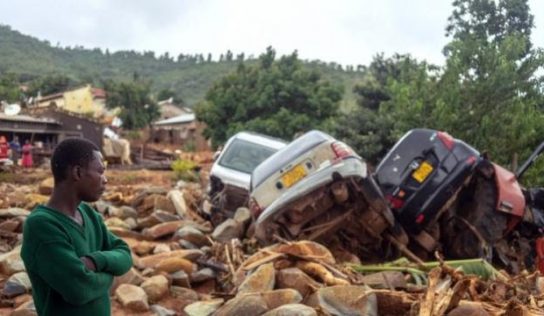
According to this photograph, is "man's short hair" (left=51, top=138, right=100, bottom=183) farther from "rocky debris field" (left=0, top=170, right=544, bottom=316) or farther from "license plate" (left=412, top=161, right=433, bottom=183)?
"license plate" (left=412, top=161, right=433, bottom=183)

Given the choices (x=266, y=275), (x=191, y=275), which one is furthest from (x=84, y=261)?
(x=191, y=275)

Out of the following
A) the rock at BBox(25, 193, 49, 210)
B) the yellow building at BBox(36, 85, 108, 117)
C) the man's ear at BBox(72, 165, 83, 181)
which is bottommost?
the yellow building at BBox(36, 85, 108, 117)

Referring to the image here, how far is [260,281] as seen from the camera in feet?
16.8

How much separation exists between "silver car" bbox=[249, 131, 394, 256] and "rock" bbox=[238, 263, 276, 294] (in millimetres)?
1413

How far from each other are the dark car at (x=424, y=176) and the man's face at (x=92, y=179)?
5019 mm

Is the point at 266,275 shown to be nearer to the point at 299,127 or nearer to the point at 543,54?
the point at 543,54

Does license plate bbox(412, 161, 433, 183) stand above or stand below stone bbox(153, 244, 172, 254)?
above

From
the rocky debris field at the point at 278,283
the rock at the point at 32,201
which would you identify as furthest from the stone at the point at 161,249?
the rock at the point at 32,201

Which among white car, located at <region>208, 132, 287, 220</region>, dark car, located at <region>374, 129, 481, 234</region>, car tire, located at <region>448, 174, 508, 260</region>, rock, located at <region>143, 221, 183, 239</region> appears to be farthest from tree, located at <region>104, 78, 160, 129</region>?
car tire, located at <region>448, 174, 508, 260</region>

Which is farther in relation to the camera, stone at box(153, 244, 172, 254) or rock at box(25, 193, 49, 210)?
rock at box(25, 193, 49, 210)

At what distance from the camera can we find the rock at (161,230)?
8.52 m

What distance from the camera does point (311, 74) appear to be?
94.3 ft

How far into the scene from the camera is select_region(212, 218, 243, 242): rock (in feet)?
26.6

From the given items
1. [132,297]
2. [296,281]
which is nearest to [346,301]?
[296,281]
